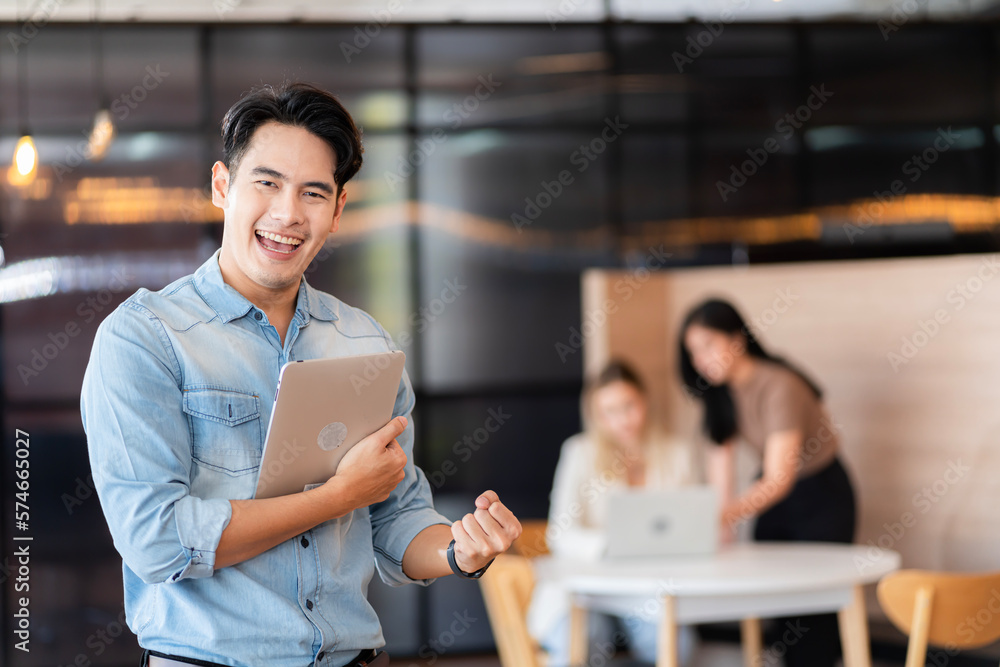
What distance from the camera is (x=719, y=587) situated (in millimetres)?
3281

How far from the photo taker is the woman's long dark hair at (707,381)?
4.23 meters

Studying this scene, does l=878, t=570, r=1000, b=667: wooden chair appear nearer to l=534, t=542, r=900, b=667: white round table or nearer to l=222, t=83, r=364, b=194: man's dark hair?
l=534, t=542, r=900, b=667: white round table

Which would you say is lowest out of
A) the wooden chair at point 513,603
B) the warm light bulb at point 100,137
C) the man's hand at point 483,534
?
the wooden chair at point 513,603

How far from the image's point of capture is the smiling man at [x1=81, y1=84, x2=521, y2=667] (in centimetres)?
129

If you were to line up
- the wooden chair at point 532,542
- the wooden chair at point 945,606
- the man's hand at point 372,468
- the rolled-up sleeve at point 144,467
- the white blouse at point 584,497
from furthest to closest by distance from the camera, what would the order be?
the wooden chair at point 532,542 < the white blouse at point 584,497 < the wooden chair at point 945,606 < the man's hand at point 372,468 < the rolled-up sleeve at point 144,467

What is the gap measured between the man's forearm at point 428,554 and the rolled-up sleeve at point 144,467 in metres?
0.36

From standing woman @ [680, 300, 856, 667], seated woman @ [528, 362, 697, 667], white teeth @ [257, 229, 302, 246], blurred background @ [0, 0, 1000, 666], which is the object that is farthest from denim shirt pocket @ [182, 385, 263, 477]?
blurred background @ [0, 0, 1000, 666]

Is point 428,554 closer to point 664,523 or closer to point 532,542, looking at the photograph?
point 664,523

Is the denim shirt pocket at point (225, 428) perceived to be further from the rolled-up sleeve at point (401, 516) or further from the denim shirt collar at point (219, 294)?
the rolled-up sleeve at point (401, 516)

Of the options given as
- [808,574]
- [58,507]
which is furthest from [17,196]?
[808,574]

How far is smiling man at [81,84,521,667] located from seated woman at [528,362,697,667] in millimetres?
2572

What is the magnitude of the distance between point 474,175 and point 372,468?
4.32 metres

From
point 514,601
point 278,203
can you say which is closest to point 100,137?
point 514,601

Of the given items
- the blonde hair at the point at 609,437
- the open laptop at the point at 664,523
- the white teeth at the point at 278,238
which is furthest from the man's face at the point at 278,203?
the blonde hair at the point at 609,437
